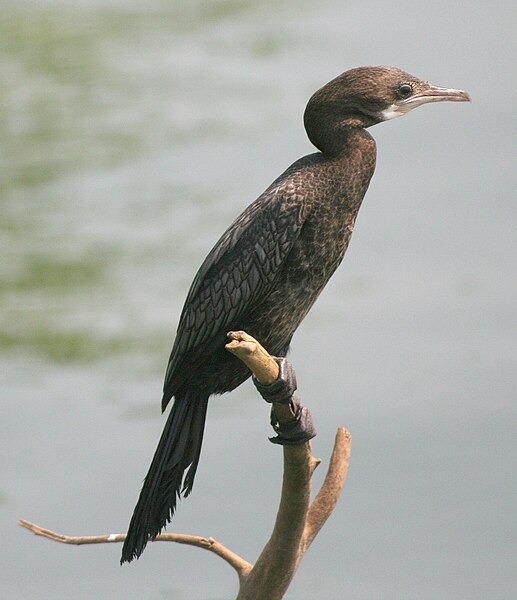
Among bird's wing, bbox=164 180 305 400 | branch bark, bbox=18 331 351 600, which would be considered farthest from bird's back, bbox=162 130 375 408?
branch bark, bbox=18 331 351 600

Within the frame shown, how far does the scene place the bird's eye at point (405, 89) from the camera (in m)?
1.97

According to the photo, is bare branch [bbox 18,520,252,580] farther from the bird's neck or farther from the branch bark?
the bird's neck

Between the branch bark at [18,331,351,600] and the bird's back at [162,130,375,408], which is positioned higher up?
the bird's back at [162,130,375,408]

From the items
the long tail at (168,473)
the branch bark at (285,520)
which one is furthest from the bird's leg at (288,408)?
the long tail at (168,473)

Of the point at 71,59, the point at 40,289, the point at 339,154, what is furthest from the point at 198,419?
the point at 71,59

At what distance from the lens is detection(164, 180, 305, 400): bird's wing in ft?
6.41

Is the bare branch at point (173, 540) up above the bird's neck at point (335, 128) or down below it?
below

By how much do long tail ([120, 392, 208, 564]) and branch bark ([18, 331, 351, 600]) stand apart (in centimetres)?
5

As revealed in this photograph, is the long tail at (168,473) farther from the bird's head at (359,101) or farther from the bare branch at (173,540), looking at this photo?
the bird's head at (359,101)

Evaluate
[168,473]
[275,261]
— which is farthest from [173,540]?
[275,261]

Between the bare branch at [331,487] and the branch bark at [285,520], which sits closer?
the branch bark at [285,520]

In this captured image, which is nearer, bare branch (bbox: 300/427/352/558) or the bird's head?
the bird's head

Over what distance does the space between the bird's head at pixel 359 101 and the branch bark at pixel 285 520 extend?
332 millimetres

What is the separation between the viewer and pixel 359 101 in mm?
1953
